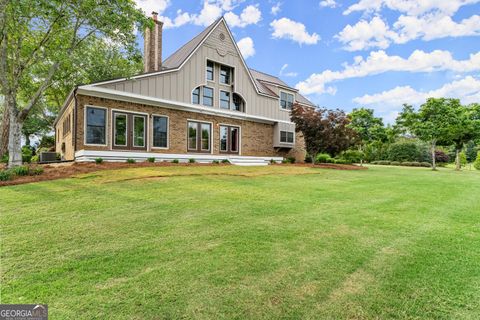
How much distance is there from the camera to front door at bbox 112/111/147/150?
1381 cm

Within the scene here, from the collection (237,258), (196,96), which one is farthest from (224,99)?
(237,258)

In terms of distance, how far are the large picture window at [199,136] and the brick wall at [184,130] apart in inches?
12.6

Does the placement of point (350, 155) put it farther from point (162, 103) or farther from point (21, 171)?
point (21, 171)

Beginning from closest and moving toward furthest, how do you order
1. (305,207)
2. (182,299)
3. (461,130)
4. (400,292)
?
1. (182,299)
2. (400,292)
3. (305,207)
4. (461,130)

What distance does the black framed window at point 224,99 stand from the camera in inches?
729

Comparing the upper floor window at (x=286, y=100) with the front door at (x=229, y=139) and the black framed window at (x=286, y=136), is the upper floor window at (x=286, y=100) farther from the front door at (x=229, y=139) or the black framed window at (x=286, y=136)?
the front door at (x=229, y=139)

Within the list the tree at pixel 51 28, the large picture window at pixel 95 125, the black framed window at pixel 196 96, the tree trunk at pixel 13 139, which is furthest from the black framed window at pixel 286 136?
the tree trunk at pixel 13 139

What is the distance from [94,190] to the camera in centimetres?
724

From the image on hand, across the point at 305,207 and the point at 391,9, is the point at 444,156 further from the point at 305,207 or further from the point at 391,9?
the point at 305,207

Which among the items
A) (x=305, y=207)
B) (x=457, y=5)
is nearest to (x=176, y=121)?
(x=305, y=207)

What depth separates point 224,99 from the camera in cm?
1867

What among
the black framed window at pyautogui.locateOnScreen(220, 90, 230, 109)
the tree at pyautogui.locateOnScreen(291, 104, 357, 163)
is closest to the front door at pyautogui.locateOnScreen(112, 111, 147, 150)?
the black framed window at pyautogui.locateOnScreen(220, 90, 230, 109)

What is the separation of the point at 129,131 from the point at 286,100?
537 inches

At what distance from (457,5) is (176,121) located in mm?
16841
